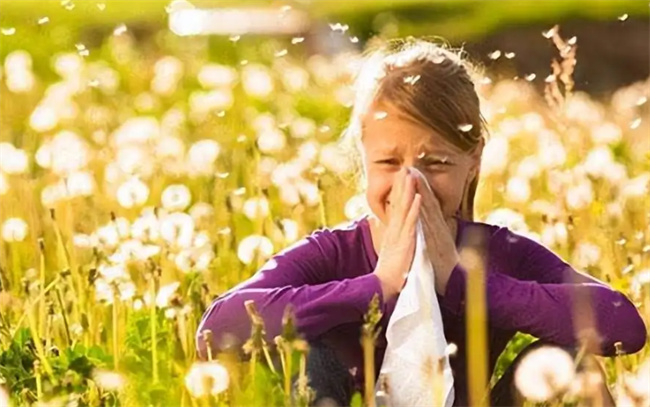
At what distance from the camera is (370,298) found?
135cm

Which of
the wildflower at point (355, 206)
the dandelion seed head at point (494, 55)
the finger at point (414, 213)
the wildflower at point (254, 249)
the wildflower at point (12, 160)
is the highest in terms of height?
the dandelion seed head at point (494, 55)

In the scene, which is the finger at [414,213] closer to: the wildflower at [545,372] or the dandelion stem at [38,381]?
the wildflower at [545,372]

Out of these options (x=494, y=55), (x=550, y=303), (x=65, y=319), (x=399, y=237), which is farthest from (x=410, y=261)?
(x=65, y=319)

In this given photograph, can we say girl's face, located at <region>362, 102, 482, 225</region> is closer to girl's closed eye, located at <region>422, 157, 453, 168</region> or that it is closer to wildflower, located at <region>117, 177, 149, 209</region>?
girl's closed eye, located at <region>422, 157, 453, 168</region>

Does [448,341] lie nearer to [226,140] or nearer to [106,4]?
[226,140]

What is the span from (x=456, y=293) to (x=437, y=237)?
0.05 m

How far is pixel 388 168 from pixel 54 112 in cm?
39

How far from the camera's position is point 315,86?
1.52 metres

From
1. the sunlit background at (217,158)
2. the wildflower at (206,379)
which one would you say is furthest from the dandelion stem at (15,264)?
the wildflower at (206,379)

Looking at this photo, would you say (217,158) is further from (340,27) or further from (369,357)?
(369,357)

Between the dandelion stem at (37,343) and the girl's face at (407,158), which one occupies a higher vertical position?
the girl's face at (407,158)

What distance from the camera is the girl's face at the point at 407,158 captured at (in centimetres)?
135

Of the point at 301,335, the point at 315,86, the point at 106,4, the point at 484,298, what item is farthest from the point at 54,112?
the point at 484,298

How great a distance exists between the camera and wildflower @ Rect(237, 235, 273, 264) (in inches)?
57.2
